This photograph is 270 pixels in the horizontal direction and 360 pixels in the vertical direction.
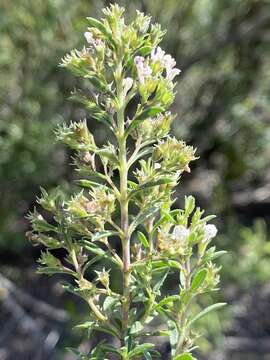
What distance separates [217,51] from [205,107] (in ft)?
1.24

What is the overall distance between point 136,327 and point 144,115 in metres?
0.30

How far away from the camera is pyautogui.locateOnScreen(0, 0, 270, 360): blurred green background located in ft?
9.30

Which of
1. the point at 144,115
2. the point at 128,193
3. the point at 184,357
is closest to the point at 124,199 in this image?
the point at 128,193

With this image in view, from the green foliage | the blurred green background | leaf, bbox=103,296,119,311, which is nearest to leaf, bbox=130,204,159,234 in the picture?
the green foliage

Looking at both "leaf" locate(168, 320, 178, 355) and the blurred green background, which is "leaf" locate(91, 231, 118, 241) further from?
the blurred green background

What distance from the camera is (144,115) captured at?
A: 0.84 metres

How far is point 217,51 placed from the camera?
125 inches

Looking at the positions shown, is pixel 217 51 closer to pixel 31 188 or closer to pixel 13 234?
pixel 31 188

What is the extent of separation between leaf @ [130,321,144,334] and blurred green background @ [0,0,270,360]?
182 cm

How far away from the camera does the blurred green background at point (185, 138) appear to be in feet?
9.30

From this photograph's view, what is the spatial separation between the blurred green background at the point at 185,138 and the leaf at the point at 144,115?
1.90 meters

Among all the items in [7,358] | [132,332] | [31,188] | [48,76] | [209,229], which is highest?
[48,76]

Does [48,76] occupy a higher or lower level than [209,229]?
higher

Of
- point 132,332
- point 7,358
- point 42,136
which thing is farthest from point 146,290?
point 7,358
